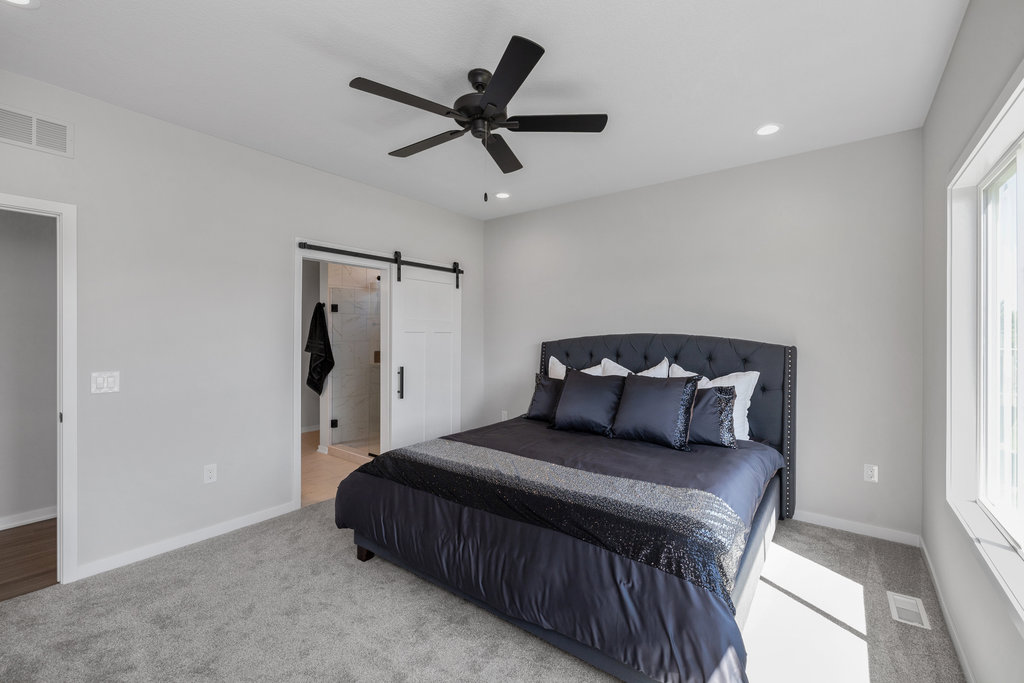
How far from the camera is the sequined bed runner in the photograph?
1.56m

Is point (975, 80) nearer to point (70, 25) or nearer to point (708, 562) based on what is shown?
point (708, 562)

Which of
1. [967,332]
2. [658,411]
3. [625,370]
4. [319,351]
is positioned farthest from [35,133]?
[967,332]

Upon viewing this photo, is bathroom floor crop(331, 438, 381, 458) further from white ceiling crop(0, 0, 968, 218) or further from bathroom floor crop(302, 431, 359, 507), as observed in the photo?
white ceiling crop(0, 0, 968, 218)

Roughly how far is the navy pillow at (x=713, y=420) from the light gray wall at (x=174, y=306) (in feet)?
9.51

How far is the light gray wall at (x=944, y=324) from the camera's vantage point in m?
1.39

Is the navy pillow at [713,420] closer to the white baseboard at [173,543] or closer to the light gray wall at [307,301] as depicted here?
the white baseboard at [173,543]

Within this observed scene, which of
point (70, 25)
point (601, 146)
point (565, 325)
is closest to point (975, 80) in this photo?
point (601, 146)

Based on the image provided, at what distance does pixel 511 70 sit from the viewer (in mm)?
1723

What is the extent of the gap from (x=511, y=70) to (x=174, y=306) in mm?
2521

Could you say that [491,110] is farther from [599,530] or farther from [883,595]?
[883,595]

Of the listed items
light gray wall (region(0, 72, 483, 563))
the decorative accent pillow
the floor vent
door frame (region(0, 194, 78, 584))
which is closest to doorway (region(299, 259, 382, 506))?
light gray wall (region(0, 72, 483, 563))

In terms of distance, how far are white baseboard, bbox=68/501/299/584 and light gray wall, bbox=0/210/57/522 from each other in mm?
1277

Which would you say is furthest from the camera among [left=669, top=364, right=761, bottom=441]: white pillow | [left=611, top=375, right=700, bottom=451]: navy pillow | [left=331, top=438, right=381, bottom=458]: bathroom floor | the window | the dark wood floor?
[left=331, top=438, right=381, bottom=458]: bathroom floor

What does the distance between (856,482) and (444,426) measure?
11.4ft
